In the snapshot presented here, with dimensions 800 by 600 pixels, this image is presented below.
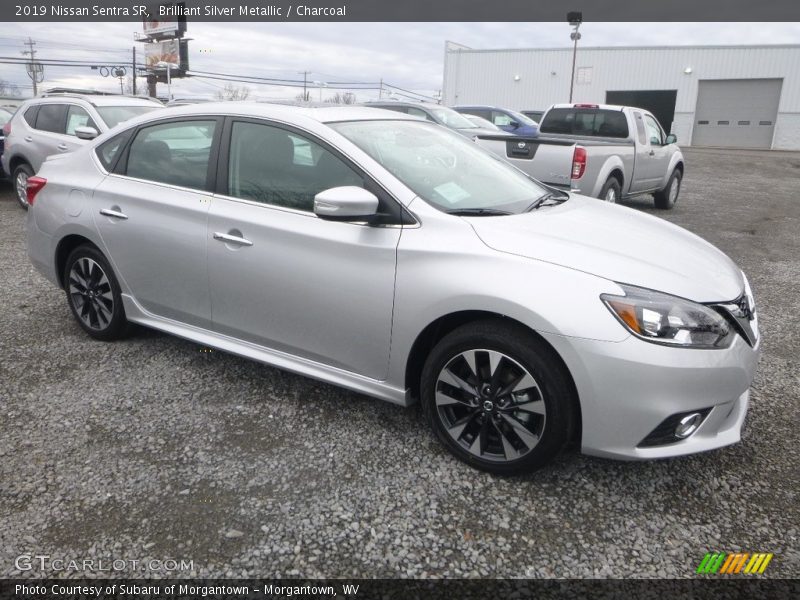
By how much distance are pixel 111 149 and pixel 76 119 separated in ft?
18.6

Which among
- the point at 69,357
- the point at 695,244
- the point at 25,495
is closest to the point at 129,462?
the point at 25,495

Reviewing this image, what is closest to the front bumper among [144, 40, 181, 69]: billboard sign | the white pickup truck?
the white pickup truck

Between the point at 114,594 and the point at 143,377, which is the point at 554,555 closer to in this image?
the point at 114,594

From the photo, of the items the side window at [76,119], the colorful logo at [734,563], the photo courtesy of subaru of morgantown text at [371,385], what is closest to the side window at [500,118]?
the side window at [76,119]

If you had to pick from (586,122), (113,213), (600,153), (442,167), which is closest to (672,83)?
(586,122)

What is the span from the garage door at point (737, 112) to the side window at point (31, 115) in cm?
3773

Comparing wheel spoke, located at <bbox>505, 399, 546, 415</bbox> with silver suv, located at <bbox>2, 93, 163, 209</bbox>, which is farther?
silver suv, located at <bbox>2, 93, 163, 209</bbox>

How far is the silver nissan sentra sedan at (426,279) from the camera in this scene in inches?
99.0

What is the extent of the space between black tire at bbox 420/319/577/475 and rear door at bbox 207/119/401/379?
0.33 m

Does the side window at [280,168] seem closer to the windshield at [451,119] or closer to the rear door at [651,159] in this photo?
the rear door at [651,159]

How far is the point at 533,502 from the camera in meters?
2.70

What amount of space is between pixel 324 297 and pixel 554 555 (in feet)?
5.09

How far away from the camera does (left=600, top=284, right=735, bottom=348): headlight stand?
246 centimetres

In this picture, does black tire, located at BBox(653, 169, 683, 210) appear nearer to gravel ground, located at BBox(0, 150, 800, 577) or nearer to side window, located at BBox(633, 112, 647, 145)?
side window, located at BBox(633, 112, 647, 145)
